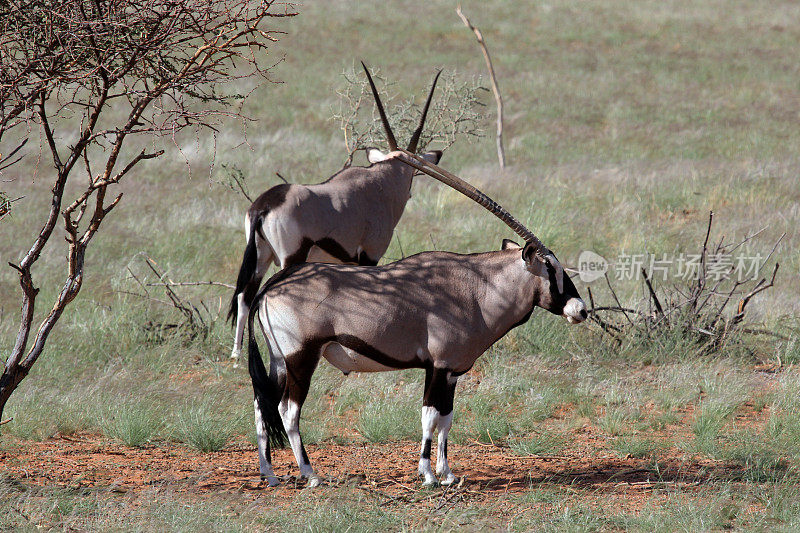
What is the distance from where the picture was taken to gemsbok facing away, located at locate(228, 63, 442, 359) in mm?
7293

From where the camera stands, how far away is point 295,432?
5043 mm

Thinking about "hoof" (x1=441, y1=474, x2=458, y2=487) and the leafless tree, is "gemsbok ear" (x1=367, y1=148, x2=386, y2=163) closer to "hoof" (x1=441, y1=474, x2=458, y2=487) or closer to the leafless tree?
the leafless tree

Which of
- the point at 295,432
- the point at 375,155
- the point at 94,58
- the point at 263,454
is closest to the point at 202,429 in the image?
the point at 263,454

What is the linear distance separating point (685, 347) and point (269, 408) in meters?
4.49

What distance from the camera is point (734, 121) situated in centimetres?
2316

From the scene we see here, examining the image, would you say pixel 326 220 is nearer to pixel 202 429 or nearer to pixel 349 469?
pixel 202 429

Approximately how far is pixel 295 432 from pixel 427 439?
0.79 meters

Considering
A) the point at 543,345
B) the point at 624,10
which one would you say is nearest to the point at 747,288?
the point at 543,345

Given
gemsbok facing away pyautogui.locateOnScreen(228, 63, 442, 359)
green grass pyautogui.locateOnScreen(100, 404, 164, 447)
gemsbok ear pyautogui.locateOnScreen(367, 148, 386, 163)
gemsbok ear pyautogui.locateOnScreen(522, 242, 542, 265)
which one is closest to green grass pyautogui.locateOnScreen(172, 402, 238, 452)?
green grass pyautogui.locateOnScreen(100, 404, 164, 447)

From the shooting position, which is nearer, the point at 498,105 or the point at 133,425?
the point at 133,425

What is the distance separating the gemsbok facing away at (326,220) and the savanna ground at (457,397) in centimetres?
87

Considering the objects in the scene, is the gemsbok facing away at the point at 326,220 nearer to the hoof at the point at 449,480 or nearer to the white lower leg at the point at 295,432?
the white lower leg at the point at 295,432

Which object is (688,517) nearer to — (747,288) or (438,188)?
(747,288)

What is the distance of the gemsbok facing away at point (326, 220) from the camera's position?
729cm
